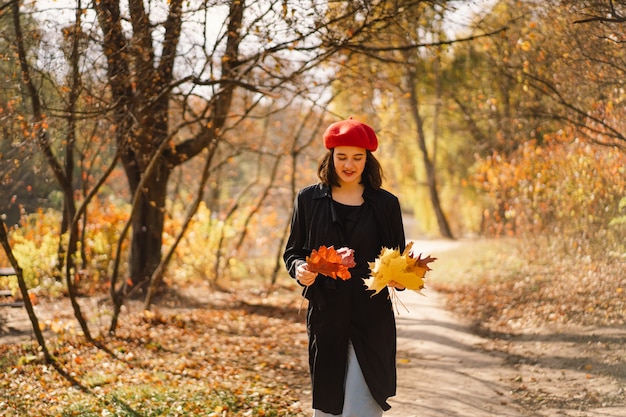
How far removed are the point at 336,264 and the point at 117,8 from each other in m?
4.61

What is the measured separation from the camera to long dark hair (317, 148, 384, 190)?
414 centimetres

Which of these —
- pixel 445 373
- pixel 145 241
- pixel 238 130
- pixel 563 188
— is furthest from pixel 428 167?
pixel 445 373

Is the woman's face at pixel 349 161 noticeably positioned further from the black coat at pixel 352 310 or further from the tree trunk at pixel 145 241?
the tree trunk at pixel 145 241

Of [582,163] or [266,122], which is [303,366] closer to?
[582,163]

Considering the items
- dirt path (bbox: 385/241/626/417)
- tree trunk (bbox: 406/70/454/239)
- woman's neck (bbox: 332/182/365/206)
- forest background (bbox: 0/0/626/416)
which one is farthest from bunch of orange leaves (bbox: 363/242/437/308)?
tree trunk (bbox: 406/70/454/239)

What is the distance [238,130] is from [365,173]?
11.9 m

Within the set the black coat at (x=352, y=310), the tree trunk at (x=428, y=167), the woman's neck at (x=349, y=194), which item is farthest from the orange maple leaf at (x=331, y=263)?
the tree trunk at (x=428, y=167)

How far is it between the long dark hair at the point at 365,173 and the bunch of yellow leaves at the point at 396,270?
58 centimetres

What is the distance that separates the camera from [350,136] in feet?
13.1

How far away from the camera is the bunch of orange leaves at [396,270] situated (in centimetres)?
362

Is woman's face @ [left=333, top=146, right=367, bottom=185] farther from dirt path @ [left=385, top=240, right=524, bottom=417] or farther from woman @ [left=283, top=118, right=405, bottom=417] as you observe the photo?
dirt path @ [left=385, top=240, right=524, bottom=417]

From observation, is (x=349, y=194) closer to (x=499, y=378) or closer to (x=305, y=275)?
(x=305, y=275)

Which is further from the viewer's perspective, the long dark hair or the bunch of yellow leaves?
the long dark hair

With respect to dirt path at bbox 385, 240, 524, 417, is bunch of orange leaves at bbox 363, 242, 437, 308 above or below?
above
